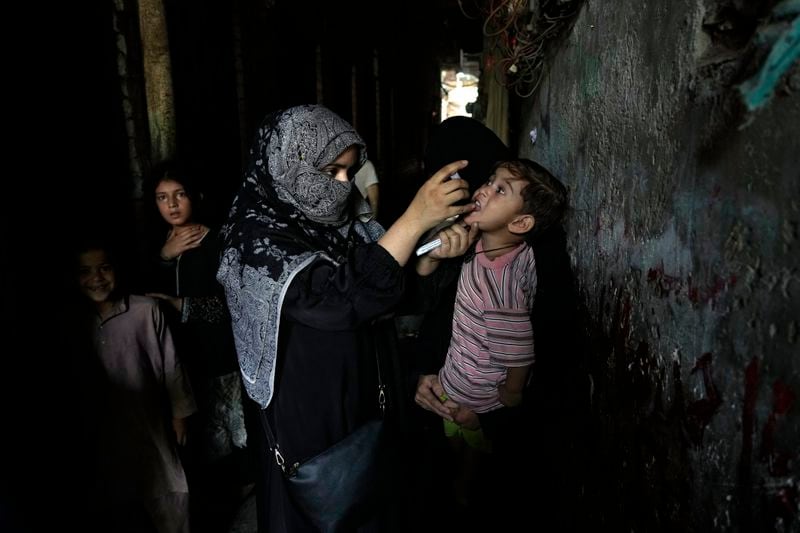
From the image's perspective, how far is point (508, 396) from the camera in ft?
6.90

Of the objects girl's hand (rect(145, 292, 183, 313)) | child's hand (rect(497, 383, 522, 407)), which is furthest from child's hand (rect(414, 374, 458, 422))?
girl's hand (rect(145, 292, 183, 313))

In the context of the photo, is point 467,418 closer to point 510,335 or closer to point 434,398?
point 434,398

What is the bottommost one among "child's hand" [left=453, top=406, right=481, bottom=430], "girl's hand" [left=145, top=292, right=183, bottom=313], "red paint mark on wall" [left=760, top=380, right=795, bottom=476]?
"child's hand" [left=453, top=406, right=481, bottom=430]

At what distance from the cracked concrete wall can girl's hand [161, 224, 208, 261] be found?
87.9 inches

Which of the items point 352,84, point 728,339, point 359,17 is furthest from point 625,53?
point 359,17

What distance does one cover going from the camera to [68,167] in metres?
2.72

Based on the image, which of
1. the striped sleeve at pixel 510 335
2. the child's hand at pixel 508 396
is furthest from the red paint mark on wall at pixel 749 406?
the child's hand at pixel 508 396

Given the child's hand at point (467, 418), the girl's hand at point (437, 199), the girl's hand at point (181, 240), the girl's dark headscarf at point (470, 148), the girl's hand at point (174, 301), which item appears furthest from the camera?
the girl's hand at point (181, 240)

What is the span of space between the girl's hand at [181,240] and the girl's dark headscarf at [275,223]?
45.1 inches

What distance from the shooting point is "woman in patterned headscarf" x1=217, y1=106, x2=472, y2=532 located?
154 centimetres

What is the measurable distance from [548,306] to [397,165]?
47.3ft

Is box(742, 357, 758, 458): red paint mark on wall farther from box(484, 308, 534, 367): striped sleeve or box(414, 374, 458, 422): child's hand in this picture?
box(414, 374, 458, 422): child's hand

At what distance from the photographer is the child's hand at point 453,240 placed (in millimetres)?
1919

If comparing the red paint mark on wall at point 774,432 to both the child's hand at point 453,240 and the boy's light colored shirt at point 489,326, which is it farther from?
the child's hand at point 453,240
